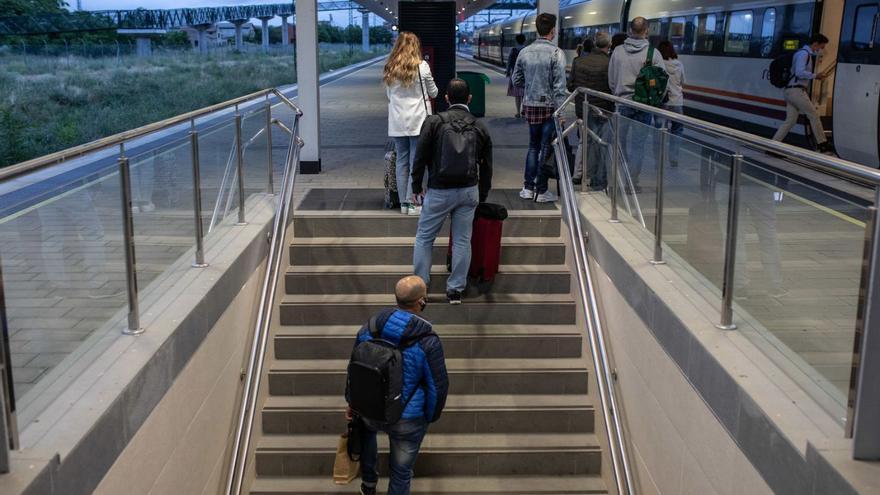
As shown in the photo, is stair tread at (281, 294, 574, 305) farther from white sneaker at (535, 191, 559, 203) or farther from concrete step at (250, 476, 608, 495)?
concrete step at (250, 476, 608, 495)

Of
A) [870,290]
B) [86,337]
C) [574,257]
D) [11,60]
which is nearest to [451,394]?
[574,257]

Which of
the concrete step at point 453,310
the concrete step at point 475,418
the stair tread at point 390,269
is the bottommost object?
the concrete step at point 475,418

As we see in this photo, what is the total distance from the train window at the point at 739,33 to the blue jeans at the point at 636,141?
9.85 m

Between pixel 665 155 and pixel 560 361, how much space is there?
2.28 metres

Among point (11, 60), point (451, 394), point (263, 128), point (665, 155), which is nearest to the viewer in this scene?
point (665, 155)

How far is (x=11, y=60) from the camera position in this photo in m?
43.8

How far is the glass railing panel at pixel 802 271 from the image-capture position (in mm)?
3654

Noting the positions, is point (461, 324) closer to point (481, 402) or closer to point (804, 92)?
point (481, 402)

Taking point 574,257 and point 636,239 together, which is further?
point 574,257

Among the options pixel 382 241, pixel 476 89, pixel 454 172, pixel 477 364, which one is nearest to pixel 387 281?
pixel 382 241

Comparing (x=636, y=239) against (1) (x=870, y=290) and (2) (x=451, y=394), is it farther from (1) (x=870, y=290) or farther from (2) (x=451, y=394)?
(1) (x=870, y=290)

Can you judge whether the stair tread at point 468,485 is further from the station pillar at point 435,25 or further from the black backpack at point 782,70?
the station pillar at point 435,25

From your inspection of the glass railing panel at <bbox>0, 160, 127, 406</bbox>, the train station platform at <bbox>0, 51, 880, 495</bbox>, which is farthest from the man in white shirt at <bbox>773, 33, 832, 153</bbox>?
the glass railing panel at <bbox>0, 160, 127, 406</bbox>

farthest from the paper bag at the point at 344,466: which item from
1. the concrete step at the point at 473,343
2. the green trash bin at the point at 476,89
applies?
the green trash bin at the point at 476,89
